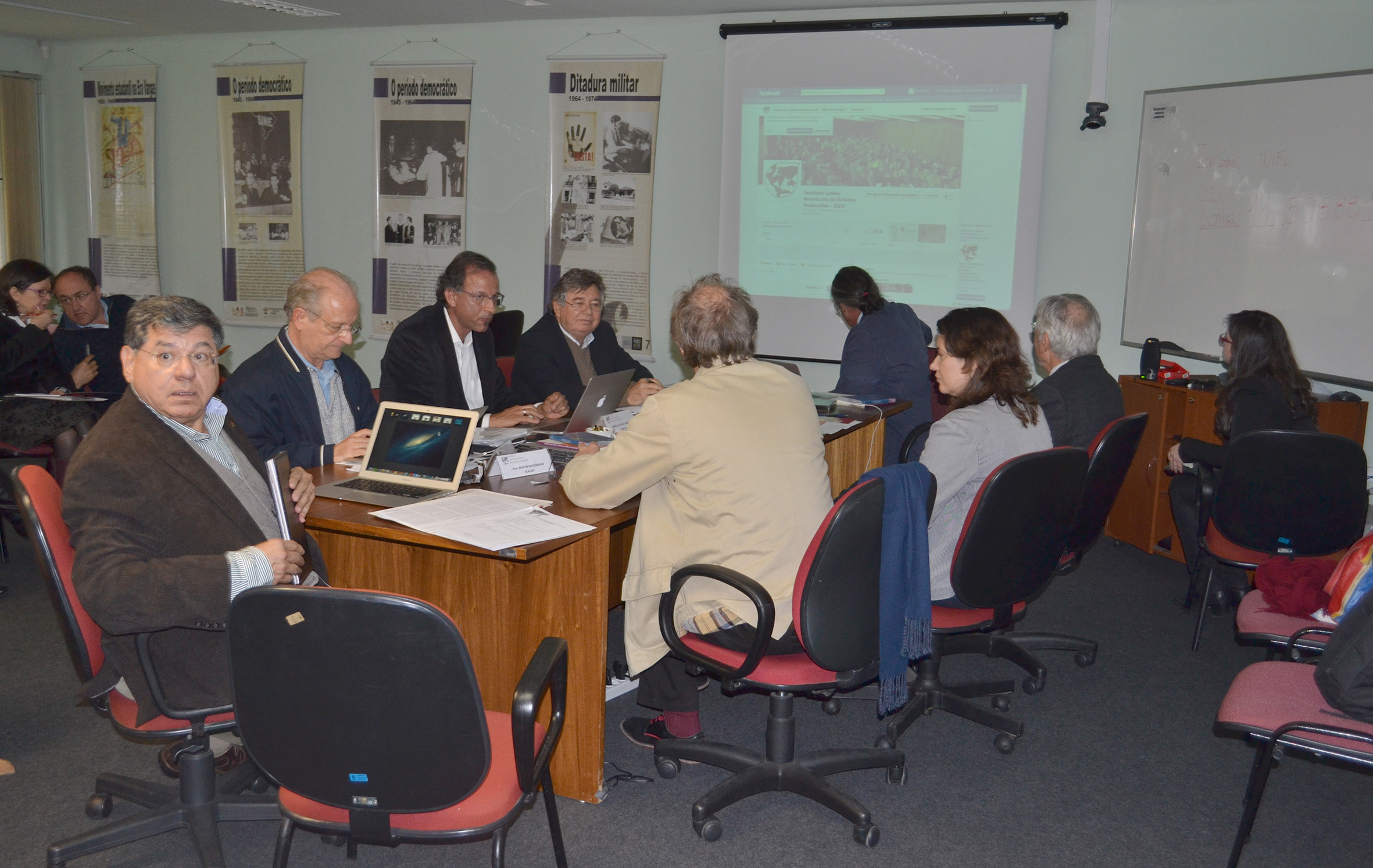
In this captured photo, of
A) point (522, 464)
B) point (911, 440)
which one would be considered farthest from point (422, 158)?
point (522, 464)

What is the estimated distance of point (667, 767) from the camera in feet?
8.79

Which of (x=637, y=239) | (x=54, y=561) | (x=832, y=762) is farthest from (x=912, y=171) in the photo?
(x=54, y=561)

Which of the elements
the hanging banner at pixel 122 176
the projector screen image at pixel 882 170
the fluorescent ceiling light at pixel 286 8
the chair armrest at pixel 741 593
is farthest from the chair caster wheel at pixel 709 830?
the hanging banner at pixel 122 176

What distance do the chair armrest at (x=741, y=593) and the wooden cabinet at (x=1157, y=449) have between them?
8.92 ft

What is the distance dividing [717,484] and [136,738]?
4.24ft

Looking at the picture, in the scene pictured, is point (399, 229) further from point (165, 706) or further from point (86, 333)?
point (165, 706)

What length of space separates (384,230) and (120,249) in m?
2.36

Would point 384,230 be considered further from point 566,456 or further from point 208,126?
point 566,456

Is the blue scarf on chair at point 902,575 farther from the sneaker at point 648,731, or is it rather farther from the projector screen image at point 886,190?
the projector screen image at point 886,190

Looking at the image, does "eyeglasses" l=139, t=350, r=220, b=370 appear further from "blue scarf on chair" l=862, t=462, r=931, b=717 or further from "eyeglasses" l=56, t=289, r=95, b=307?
"eyeglasses" l=56, t=289, r=95, b=307

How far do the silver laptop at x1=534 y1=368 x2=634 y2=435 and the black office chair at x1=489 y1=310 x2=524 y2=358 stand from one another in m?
2.06

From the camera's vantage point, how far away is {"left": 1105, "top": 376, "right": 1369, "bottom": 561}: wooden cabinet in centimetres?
440

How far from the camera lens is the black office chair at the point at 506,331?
5.57 m

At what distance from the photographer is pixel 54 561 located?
193 centimetres
